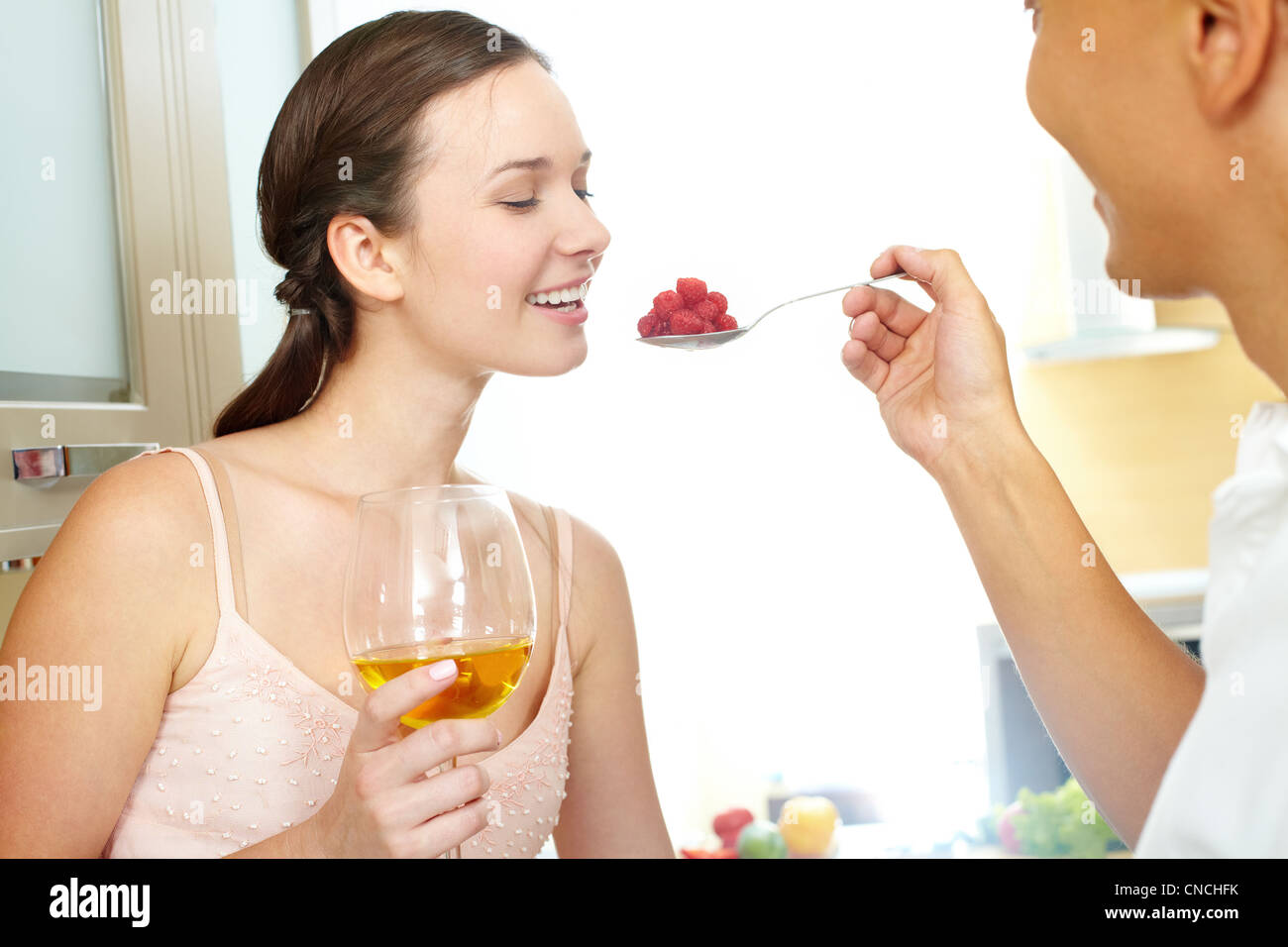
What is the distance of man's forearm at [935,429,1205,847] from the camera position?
864 millimetres

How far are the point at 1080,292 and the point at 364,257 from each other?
7.34 feet

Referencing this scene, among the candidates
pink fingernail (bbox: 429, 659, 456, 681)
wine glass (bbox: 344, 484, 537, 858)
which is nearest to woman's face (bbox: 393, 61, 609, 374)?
wine glass (bbox: 344, 484, 537, 858)

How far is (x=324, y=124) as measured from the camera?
118 centimetres

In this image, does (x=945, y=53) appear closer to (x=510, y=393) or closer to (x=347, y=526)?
(x=510, y=393)

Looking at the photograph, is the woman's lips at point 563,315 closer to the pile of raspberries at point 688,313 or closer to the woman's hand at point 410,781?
the pile of raspberries at point 688,313

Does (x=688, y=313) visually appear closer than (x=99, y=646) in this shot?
No

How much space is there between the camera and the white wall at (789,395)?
2.98 meters

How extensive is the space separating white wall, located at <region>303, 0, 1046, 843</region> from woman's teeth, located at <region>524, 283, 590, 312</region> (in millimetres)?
1721

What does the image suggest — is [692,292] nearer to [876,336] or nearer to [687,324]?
[687,324]

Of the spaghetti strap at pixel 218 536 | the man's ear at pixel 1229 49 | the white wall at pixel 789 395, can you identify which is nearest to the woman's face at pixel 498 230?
the spaghetti strap at pixel 218 536

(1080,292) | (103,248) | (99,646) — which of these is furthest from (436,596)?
(1080,292)

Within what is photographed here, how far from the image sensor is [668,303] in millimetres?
1311

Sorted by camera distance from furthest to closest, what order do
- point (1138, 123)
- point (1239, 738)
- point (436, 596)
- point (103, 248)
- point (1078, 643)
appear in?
point (103, 248) → point (1078, 643) → point (436, 596) → point (1138, 123) → point (1239, 738)
